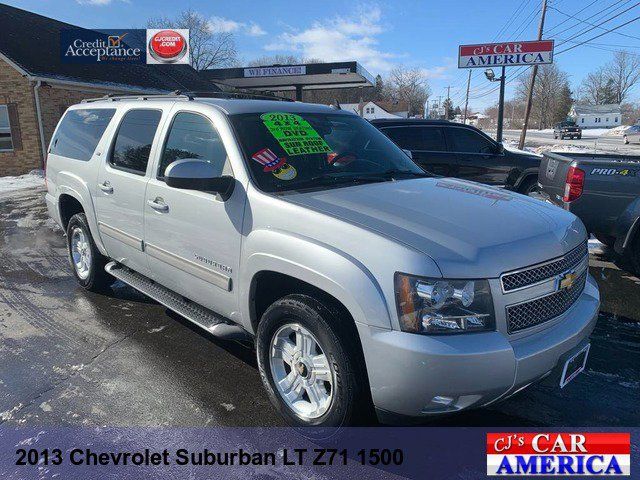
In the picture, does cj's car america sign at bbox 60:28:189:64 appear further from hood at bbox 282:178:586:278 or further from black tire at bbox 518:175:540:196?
hood at bbox 282:178:586:278

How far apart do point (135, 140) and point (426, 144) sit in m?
6.26

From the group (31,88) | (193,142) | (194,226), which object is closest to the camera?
(194,226)

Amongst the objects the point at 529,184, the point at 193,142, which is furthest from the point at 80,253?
the point at 529,184

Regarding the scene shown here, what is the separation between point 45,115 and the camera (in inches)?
691

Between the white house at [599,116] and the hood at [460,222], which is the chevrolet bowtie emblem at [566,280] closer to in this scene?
the hood at [460,222]

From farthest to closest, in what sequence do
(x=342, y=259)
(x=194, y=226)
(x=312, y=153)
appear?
1. (x=312, y=153)
2. (x=194, y=226)
3. (x=342, y=259)

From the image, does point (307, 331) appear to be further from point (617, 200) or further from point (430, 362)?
point (617, 200)

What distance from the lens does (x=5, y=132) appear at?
17531 millimetres

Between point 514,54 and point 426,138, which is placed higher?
point 514,54

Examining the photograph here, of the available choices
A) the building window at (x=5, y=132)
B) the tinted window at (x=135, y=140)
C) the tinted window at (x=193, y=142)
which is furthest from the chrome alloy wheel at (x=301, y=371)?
the building window at (x=5, y=132)

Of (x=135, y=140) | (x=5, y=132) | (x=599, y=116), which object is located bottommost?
(x=135, y=140)

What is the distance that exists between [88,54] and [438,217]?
2313 centimetres

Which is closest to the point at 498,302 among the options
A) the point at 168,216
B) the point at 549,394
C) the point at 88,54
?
the point at 549,394

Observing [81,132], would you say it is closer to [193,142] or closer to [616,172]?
[193,142]
